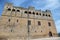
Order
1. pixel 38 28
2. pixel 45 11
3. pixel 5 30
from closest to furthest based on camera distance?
1. pixel 5 30
2. pixel 38 28
3. pixel 45 11

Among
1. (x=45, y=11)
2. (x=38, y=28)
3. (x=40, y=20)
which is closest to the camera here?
(x=38, y=28)

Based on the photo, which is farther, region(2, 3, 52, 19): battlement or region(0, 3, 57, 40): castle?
region(2, 3, 52, 19): battlement

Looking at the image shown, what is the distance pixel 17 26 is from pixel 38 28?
5711 mm

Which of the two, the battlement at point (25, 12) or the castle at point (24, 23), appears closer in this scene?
the castle at point (24, 23)

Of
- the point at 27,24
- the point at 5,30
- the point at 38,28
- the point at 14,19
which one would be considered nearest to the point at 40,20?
the point at 38,28

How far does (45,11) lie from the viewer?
2634 centimetres

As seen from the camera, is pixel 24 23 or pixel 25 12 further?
pixel 25 12

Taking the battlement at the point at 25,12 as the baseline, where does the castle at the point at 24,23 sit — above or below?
below

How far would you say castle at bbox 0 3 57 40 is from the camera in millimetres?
19727

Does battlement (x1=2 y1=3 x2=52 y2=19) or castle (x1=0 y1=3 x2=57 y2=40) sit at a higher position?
battlement (x1=2 y1=3 x2=52 y2=19)

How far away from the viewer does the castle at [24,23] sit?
1973cm

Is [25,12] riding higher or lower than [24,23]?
higher

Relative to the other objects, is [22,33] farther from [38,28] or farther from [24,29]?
[38,28]

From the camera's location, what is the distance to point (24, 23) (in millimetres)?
21906
